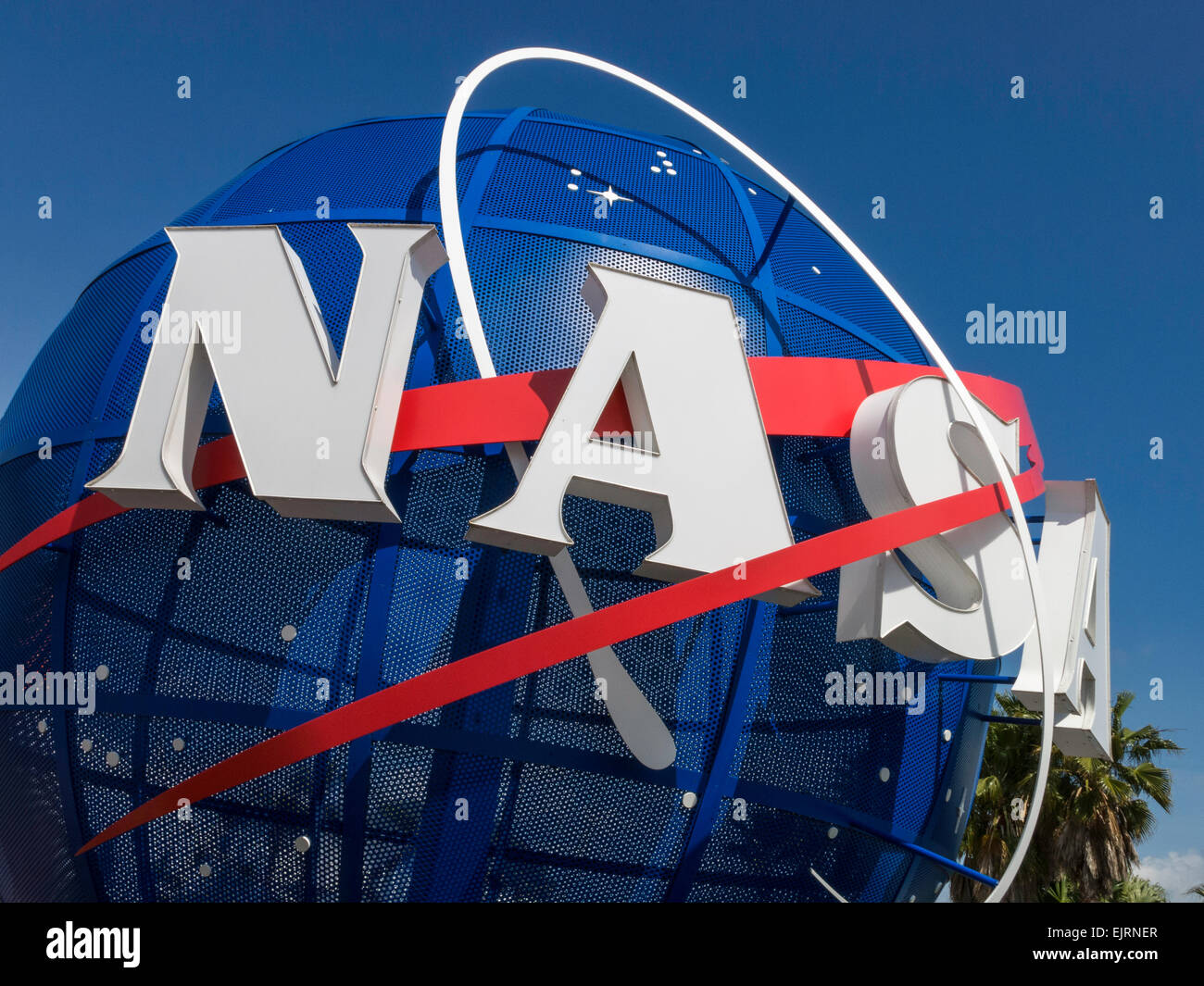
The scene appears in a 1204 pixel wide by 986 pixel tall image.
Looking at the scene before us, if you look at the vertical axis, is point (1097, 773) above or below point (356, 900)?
below

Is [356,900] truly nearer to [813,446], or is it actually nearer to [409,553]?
[409,553]

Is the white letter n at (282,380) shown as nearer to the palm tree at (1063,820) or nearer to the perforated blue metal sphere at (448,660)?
the perforated blue metal sphere at (448,660)

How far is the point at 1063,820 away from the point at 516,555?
20.3 meters

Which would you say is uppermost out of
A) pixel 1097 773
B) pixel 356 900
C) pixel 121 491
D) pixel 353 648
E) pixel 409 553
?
pixel 121 491

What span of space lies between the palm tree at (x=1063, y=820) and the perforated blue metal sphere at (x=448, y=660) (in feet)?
52.1

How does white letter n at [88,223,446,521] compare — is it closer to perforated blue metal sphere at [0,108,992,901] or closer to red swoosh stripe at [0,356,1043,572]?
red swoosh stripe at [0,356,1043,572]

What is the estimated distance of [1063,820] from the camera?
2294cm

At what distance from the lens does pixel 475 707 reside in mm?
7082

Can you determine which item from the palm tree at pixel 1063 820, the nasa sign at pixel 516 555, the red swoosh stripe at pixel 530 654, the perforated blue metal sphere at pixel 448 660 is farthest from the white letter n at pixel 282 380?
the palm tree at pixel 1063 820

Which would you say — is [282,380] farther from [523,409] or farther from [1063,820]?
[1063,820]

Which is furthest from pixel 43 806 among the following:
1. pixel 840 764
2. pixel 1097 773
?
pixel 1097 773

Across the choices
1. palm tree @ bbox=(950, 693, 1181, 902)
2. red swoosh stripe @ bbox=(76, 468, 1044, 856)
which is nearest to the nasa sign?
red swoosh stripe @ bbox=(76, 468, 1044, 856)

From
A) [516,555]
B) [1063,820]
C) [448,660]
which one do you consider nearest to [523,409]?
[516,555]
